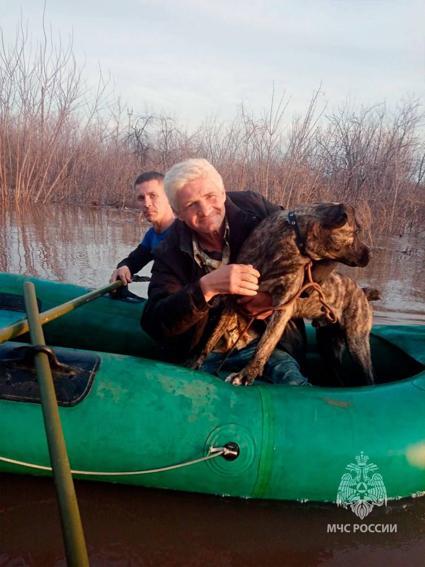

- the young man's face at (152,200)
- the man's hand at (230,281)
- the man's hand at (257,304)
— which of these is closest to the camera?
the man's hand at (230,281)

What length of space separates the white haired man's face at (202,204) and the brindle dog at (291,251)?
0.28 m

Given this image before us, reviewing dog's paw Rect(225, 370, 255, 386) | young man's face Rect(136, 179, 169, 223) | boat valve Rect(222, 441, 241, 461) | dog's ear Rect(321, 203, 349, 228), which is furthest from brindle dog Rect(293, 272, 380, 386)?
young man's face Rect(136, 179, 169, 223)

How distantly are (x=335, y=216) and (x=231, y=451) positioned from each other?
1381 mm

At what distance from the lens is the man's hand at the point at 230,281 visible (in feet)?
7.86

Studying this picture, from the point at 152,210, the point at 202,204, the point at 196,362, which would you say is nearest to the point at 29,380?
the point at 196,362

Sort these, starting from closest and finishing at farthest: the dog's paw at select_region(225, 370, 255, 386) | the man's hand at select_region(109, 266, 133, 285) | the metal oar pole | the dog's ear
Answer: the metal oar pole → the dog's ear → the dog's paw at select_region(225, 370, 255, 386) → the man's hand at select_region(109, 266, 133, 285)

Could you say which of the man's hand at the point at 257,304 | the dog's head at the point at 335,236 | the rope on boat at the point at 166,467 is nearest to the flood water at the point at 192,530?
the rope on boat at the point at 166,467

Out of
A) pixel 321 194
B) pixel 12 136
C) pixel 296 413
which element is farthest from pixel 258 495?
pixel 12 136

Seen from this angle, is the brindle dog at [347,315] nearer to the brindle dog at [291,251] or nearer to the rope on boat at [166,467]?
the brindle dog at [291,251]

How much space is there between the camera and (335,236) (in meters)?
2.65

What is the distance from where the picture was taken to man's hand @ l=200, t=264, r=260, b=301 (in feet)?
7.86

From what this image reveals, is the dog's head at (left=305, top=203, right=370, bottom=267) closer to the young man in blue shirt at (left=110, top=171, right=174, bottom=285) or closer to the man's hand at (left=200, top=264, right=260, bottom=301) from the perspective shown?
the man's hand at (left=200, top=264, right=260, bottom=301)

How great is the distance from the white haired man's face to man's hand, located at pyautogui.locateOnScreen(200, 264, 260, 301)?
45 centimetres

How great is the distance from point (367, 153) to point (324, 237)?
11807 millimetres
